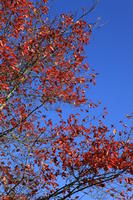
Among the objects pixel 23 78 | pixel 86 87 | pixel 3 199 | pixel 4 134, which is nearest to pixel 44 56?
pixel 23 78

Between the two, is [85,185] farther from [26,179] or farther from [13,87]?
[13,87]

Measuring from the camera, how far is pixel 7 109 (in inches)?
583

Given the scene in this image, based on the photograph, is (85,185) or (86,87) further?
(86,87)

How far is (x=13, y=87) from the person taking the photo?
13.7m

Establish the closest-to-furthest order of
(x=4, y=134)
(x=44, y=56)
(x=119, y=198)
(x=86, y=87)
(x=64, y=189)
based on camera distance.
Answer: (x=64, y=189)
(x=119, y=198)
(x=4, y=134)
(x=44, y=56)
(x=86, y=87)

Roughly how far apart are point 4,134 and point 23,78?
2.77 metres

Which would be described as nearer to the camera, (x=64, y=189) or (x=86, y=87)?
(x=64, y=189)

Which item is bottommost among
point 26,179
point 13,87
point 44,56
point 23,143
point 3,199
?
point 3,199

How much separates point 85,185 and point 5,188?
146 inches

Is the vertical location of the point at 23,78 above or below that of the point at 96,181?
above

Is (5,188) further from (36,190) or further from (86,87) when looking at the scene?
(86,87)

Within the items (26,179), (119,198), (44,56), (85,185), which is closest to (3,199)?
(26,179)

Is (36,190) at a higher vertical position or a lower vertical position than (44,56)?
lower

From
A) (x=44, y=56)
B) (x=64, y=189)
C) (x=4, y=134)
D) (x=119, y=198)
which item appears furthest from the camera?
(x=44, y=56)
